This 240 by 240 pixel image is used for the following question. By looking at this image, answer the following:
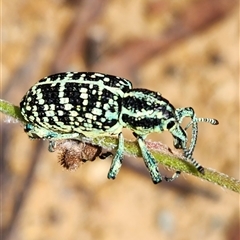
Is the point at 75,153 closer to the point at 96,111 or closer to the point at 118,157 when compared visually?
the point at 118,157

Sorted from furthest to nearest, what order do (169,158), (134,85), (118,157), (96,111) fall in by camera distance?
(134,85) < (96,111) < (118,157) < (169,158)

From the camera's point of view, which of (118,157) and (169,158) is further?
(118,157)

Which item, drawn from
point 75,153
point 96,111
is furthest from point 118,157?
point 75,153

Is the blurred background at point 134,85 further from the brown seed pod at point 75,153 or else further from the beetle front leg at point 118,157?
the brown seed pod at point 75,153

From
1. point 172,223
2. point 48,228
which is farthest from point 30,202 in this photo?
point 172,223

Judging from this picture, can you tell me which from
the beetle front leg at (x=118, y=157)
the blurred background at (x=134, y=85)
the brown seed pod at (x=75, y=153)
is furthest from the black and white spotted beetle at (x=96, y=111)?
the blurred background at (x=134, y=85)

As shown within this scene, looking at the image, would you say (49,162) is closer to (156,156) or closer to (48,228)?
(48,228)

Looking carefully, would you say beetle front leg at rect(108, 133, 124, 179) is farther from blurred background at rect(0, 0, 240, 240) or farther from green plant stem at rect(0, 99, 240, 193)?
blurred background at rect(0, 0, 240, 240)
